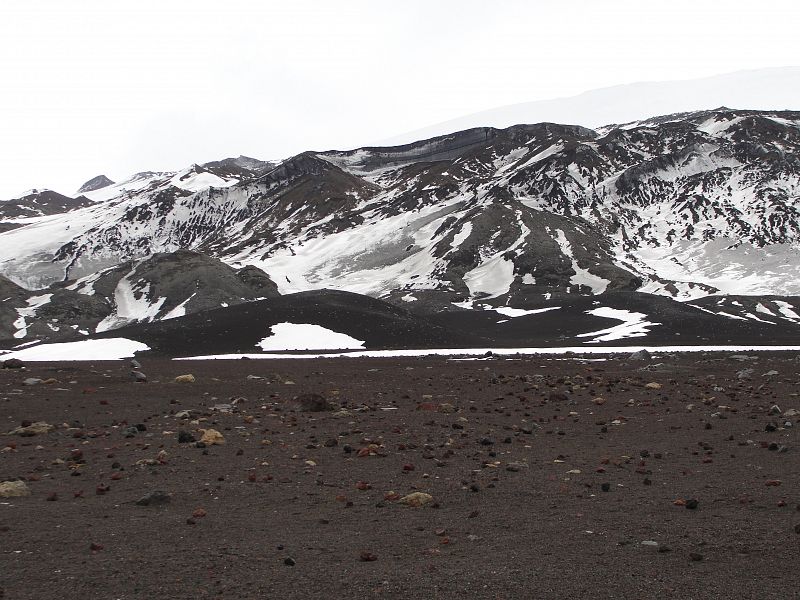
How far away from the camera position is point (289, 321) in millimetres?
66562

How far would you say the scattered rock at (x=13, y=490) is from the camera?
36.6 feet

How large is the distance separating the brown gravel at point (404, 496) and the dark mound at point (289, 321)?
3549 centimetres

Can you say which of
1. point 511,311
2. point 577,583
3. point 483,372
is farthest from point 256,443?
point 511,311

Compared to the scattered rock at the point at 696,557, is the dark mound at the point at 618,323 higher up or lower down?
lower down

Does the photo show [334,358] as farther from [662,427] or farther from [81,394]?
[662,427]

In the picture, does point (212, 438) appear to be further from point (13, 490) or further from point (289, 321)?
point (289, 321)

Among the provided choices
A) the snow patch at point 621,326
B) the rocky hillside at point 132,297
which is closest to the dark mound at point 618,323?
the snow patch at point 621,326

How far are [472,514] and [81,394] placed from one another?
810 inches

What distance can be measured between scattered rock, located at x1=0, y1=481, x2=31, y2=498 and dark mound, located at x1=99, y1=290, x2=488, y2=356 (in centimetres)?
4572

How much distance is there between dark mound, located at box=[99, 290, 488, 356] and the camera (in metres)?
59.5

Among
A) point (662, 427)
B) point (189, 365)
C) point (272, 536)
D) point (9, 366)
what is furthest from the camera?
point (189, 365)

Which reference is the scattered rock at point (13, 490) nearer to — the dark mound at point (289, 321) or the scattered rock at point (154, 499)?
the scattered rock at point (154, 499)

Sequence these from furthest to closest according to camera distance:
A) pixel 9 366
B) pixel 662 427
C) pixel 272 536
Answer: pixel 9 366 < pixel 662 427 < pixel 272 536

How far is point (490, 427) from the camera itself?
1864cm
